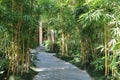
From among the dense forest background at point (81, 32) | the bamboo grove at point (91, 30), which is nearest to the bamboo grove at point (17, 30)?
the dense forest background at point (81, 32)

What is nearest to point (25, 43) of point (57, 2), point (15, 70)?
point (15, 70)

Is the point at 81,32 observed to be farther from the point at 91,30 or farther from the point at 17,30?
the point at 17,30

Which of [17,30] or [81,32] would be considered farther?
[81,32]

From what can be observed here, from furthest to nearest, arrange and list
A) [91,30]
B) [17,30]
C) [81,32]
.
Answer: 1. [81,32]
2. [91,30]
3. [17,30]

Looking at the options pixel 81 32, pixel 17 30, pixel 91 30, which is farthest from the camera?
pixel 81 32

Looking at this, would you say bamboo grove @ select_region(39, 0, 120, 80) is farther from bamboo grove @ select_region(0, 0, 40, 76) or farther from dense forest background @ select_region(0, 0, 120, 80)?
bamboo grove @ select_region(0, 0, 40, 76)

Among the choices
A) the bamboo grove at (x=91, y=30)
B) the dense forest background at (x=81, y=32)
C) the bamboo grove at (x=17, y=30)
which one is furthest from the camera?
the bamboo grove at (x=17, y=30)

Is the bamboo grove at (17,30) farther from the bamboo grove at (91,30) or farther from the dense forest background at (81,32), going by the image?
the bamboo grove at (91,30)

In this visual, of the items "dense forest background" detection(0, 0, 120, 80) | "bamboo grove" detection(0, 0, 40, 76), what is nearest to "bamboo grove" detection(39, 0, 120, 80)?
"dense forest background" detection(0, 0, 120, 80)

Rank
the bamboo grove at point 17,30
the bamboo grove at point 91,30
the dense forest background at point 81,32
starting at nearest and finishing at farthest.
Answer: the bamboo grove at point 91,30
the dense forest background at point 81,32
the bamboo grove at point 17,30

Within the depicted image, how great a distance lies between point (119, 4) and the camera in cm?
519

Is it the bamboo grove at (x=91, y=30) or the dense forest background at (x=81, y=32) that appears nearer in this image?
the bamboo grove at (x=91, y=30)

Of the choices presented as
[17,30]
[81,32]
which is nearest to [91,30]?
[81,32]

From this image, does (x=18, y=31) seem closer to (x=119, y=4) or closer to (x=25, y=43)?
(x=25, y=43)
